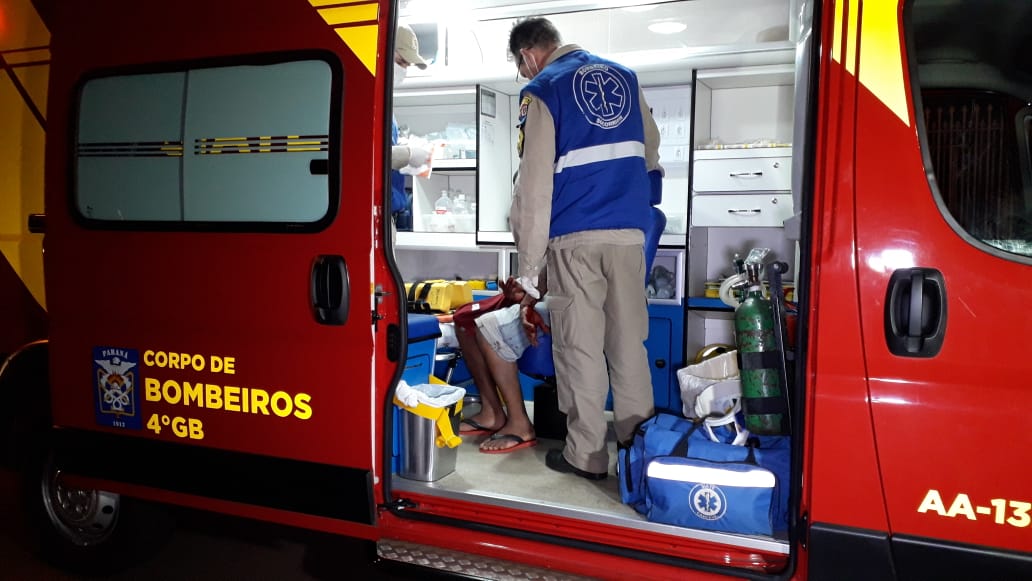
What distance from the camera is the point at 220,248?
8.32 feet

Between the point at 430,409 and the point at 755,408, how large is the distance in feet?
3.63

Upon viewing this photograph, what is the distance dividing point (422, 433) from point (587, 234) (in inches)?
37.3

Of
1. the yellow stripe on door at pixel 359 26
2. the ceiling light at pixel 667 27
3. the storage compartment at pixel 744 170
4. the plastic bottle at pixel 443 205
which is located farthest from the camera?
the plastic bottle at pixel 443 205

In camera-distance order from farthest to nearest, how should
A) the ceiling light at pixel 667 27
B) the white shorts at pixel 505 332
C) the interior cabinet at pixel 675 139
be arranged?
the ceiling light at pixel 667 27
the interior cabinet at pixel 675 139
the white shorts at pixel 505 332

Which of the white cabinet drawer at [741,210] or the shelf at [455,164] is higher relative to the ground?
the shelf at [455,164]

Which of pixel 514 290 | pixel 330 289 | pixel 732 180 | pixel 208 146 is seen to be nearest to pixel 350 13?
pixel 208 146

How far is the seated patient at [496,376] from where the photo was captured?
10.9 feet

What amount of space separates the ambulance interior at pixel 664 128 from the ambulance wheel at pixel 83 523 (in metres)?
1.53

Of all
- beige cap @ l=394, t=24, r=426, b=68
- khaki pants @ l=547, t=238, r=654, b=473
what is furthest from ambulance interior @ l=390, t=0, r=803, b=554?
khaki pants @ l=547, t=238, r=654, b=473

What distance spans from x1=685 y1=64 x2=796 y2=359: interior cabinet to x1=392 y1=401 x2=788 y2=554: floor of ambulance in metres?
1.71

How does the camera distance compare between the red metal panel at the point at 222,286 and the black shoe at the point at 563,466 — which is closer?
the red metal panel at the point at 222,286

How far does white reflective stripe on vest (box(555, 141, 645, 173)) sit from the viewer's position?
2.88 meters

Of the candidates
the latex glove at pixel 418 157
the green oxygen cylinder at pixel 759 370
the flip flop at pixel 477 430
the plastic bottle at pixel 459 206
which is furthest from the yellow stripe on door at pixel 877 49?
the plastic bottle at pixel 459 206

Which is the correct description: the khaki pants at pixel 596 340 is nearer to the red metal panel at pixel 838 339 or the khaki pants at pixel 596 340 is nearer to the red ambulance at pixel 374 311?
the red ambulance at pixel 374 311
